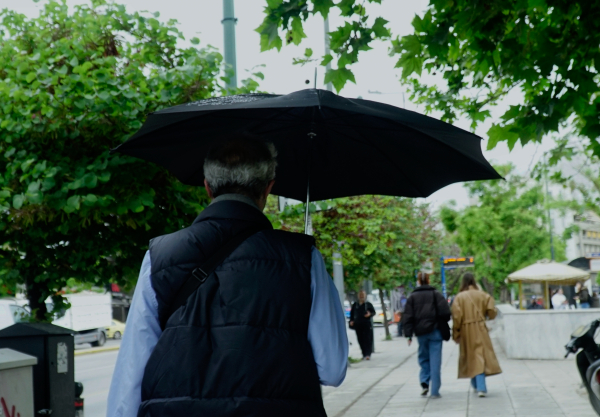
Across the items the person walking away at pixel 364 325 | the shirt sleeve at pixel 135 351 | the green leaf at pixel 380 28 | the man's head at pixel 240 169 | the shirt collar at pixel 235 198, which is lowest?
the person walking away at pixel 364 325

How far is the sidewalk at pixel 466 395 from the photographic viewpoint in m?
9.37

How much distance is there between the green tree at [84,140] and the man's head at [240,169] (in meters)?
3.06

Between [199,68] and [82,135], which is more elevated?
[199,68]

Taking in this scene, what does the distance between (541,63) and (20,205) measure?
367cm

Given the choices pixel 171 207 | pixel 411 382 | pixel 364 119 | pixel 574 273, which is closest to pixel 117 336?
pixel 574 273

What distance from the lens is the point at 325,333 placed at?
2422 mm

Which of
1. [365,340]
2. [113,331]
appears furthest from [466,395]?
[113,331]

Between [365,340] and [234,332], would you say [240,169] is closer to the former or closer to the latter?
[234,332]

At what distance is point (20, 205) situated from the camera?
17.8 ft

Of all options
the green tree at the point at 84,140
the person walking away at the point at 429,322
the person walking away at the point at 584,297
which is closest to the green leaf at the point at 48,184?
the green tree at the point at 84,140

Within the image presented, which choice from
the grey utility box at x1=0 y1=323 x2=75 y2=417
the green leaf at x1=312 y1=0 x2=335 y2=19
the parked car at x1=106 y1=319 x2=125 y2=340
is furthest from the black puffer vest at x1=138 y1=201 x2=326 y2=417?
the parked car at x1=106 y1=319 x2=125 y2=340

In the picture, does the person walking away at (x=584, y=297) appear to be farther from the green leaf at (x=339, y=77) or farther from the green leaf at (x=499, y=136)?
the green leaf at (x=339, y=77)

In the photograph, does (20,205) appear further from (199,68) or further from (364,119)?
(364,119)

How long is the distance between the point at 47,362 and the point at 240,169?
2649 mm
